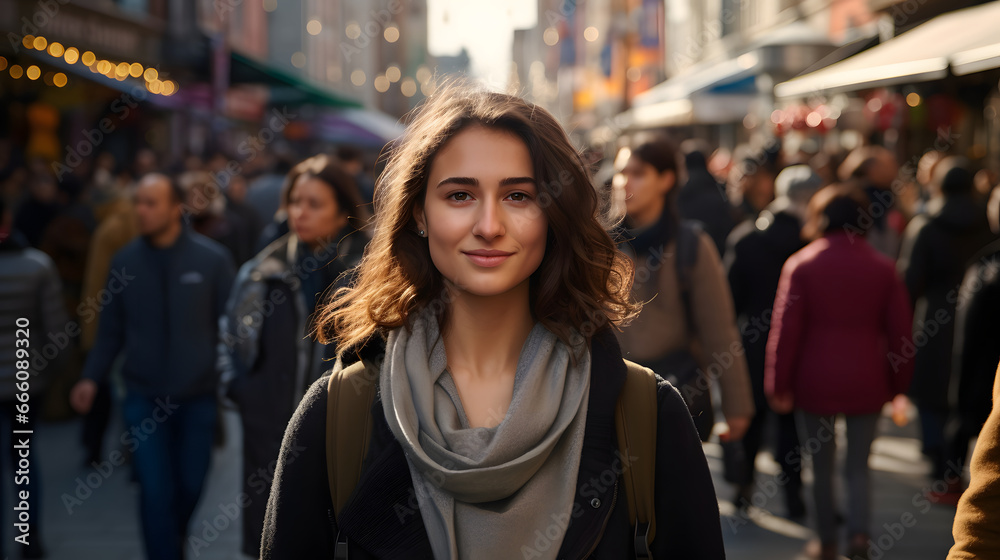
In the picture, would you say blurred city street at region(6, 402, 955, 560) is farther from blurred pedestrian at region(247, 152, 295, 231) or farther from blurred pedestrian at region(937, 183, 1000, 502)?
blurred pedestrian at region(247, 152, 295, 231)

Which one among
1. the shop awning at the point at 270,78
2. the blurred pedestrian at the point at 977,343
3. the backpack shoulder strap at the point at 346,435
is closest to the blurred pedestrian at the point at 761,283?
the blurred pedestrian at the point at 977,343

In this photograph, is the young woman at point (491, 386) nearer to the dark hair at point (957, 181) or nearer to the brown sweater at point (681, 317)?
the brown sweater at point (681, 317)

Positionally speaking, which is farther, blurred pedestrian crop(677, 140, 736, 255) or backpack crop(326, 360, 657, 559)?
blurred pedestrian crop(677, 140, 736, 255)

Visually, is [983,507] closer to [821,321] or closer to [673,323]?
[673,323]

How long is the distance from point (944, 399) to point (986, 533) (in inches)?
210

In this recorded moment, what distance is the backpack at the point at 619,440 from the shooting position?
1888 mm

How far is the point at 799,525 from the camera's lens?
5.84m

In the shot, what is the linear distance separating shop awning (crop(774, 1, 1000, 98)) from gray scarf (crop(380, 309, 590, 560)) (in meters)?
5.66

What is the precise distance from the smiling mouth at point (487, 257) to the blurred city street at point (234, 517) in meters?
3.89

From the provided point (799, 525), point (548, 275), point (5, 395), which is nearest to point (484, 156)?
point (548, 275)

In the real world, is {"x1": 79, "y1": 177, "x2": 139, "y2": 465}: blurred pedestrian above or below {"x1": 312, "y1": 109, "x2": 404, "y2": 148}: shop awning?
below

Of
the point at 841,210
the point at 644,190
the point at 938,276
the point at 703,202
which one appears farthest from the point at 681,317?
the point at 938,276

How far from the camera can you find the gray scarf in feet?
5.98

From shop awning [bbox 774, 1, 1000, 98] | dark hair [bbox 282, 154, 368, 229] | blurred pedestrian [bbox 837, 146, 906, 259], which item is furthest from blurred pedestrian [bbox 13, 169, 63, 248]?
shop awning [bbox 774, 1, 1000, 98]
